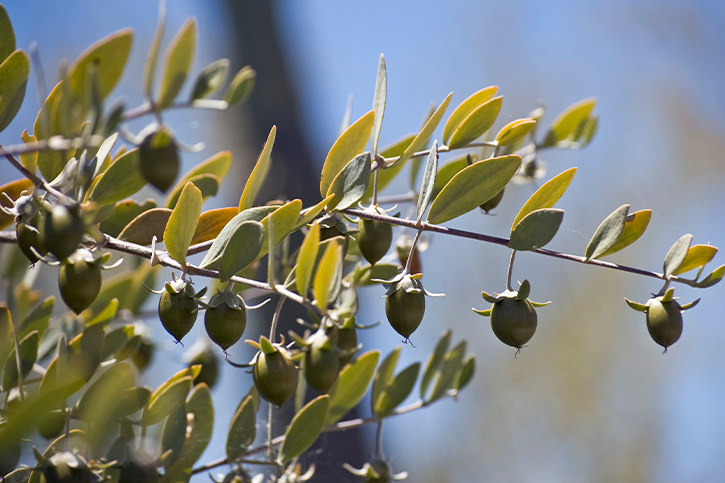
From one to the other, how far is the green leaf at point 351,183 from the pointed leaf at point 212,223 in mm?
104

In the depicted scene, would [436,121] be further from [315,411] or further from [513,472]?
[513,472]

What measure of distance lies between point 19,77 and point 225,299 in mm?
265

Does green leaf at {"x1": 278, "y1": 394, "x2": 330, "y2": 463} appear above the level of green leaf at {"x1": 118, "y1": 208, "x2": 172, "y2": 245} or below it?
below

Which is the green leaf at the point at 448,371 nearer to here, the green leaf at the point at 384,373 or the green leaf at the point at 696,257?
the green leaf at the point at 384,373

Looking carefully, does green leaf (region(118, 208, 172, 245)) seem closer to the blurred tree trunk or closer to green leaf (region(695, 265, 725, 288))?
green leaf (region(695, 265, 725, 288))

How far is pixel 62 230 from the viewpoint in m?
0.39

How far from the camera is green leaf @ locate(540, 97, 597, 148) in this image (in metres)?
0.86

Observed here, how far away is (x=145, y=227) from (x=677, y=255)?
496 millimetres

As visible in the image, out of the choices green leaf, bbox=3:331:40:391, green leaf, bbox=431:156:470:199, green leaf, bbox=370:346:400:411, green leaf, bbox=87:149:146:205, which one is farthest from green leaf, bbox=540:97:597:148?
green leaf, bbox=3:331:40:391

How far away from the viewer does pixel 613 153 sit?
3.30 metres

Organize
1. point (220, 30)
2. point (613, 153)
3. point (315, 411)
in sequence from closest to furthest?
point (315, 411) → point (220, 30) → point (613, 153)

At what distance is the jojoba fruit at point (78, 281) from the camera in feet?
1.55

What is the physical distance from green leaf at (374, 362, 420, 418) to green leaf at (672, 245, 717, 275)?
37 centimetres

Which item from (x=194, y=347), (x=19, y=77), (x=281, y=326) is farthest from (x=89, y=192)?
(x=281, y=326)
